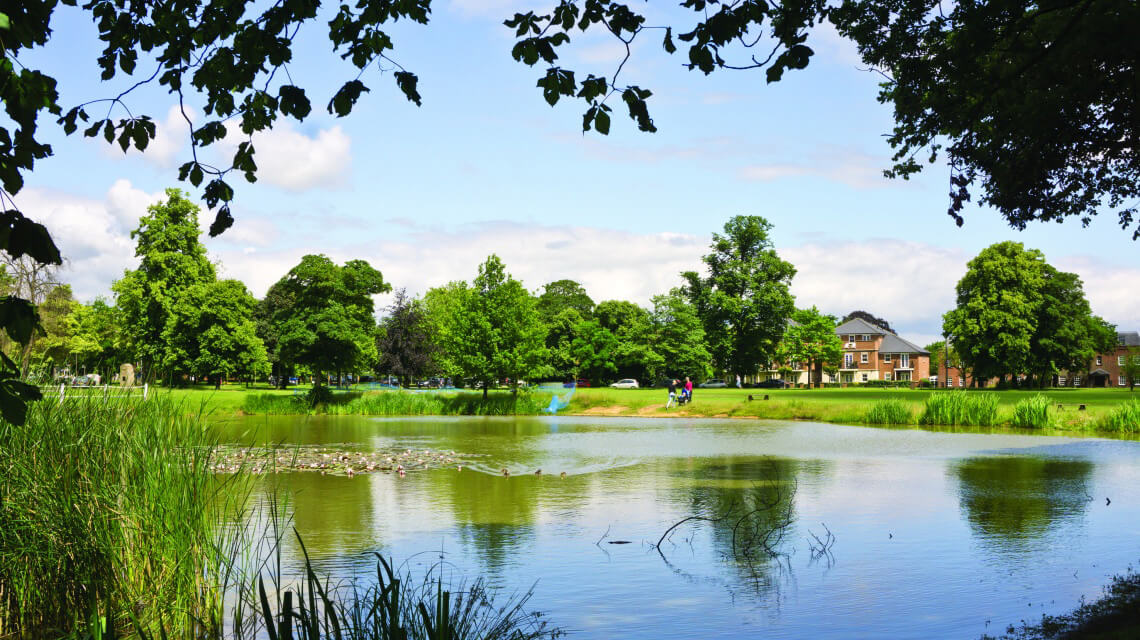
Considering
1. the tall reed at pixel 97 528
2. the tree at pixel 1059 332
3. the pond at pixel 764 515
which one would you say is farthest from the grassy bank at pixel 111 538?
the tree at pixel 1059 332

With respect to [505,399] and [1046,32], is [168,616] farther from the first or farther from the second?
[505,399]

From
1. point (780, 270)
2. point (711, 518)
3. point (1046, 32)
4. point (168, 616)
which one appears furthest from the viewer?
point (780, 270)

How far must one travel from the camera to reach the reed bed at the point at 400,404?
46312 millimetres

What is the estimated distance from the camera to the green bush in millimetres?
36250

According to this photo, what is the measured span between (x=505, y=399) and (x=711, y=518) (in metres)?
35.0

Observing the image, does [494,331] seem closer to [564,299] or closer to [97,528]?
[97,528]

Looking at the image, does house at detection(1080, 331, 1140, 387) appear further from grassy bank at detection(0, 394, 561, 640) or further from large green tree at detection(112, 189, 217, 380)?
grassy bank at detection(0, 394, 561, 640)

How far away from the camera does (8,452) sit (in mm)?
7113

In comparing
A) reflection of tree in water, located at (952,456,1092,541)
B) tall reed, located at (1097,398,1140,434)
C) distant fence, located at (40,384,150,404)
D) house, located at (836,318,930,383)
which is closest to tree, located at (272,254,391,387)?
reflection of tree in water, located at (952,456,1092,541)

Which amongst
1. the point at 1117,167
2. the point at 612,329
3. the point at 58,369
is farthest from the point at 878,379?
the point at 58,369

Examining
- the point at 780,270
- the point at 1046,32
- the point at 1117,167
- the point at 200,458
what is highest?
the point at 780,270

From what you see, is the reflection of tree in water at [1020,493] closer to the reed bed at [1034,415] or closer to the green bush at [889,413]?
the reed bed at [1034,415]

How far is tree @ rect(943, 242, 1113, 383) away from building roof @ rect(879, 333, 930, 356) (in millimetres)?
40334

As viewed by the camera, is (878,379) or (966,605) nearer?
(966,605)
